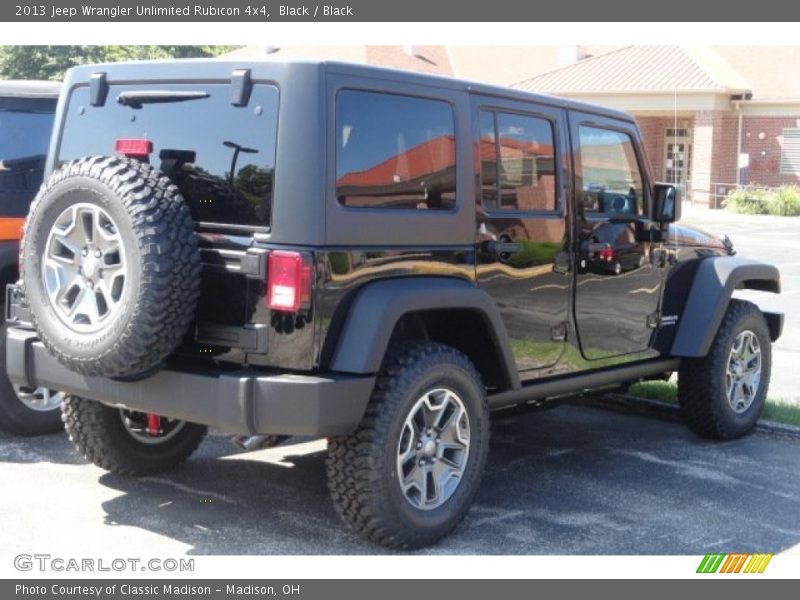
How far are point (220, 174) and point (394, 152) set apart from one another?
762 millimetres

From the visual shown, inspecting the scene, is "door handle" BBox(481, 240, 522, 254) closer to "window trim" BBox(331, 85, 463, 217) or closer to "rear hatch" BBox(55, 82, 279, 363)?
"window trim" BBox(331, 85, 463, 217)

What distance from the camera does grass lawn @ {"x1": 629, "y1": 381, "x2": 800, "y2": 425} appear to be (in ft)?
25.1

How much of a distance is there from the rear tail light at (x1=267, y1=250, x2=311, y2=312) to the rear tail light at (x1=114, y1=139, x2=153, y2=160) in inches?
32.6

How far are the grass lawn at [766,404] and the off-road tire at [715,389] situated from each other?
0.44 meters

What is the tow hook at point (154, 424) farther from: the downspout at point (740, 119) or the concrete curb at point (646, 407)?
the downspout at point (740, 119)

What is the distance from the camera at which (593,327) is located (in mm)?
6273

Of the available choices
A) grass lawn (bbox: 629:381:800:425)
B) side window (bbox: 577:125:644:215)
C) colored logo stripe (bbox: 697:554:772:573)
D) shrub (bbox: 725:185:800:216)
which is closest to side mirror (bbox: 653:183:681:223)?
side window (bbox: 577:125:644:215)

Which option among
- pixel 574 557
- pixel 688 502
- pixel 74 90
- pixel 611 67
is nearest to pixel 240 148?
pixel 74 90

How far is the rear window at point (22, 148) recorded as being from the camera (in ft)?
22.3

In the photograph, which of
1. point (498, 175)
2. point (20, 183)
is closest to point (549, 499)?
point (498, 175)

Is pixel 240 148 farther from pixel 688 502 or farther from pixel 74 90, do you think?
pixel 688 502

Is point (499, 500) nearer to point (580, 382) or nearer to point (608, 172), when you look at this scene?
point (580, 382)

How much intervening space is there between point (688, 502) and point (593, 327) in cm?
105

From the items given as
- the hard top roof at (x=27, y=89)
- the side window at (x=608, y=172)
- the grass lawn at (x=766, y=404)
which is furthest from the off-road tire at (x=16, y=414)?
the grass lawn at (x=766, y=404)
